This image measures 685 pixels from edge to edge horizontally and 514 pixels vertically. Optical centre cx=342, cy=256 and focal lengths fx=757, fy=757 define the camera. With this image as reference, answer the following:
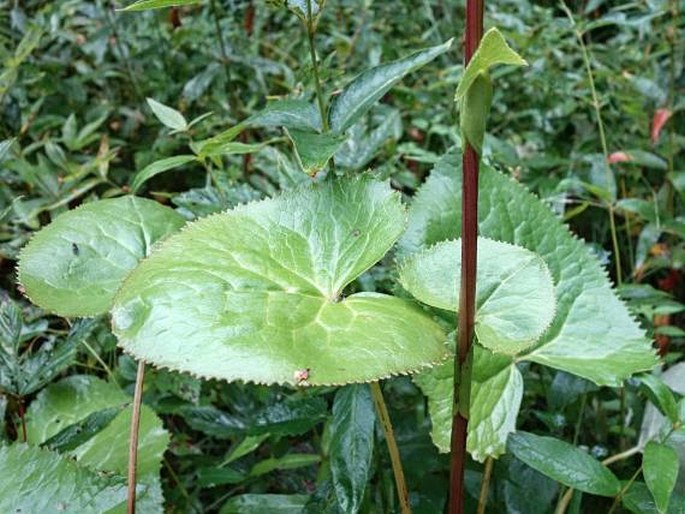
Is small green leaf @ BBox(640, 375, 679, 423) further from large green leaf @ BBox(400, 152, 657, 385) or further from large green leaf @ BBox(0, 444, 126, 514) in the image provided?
large green leaf @ BBox(0, 444, 126, 514)

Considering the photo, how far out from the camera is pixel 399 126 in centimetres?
141

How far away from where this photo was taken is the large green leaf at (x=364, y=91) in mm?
595

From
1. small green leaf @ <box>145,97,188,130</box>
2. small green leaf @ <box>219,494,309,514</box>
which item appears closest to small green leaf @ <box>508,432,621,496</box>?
small green leaf @ <box>219,494,309,514</box>

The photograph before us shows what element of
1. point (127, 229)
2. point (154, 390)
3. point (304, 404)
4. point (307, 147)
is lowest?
point (154, 390)

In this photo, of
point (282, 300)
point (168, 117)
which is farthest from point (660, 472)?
point (168, 117)

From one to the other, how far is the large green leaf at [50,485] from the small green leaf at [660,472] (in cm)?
43

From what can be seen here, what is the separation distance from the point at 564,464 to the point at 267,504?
1.01ft

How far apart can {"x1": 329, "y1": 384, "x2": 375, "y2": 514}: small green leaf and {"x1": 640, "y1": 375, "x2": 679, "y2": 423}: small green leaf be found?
10.1 inches

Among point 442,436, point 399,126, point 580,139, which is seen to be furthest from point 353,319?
point 580,139

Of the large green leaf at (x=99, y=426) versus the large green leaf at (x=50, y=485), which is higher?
the large green leaf at (x=50, y=485)

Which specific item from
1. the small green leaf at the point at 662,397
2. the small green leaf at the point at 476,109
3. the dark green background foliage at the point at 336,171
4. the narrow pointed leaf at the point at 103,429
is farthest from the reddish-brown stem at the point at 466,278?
the narrow pointed leaf at the point at 103,429

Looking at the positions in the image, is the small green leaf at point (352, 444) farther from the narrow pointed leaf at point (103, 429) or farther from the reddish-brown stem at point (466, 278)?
the narrow pointed leaf at point (103, 429)

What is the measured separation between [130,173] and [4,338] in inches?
34.8

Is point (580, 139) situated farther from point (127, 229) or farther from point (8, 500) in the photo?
point (8, 500)
